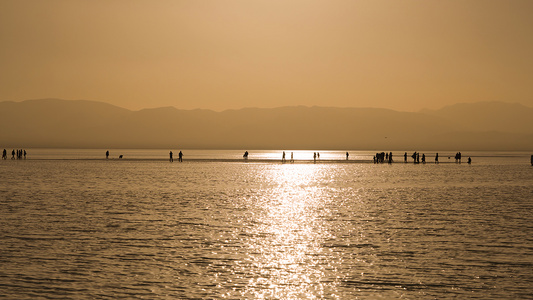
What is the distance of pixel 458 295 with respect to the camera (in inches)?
538

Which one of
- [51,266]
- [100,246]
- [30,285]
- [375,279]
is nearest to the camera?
[30,285]

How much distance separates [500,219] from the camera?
2795 cm

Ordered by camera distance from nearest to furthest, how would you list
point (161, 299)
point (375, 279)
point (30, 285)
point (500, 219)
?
point (161, 299) → point (30, 285) → point (375, 279) → point (500, 219)

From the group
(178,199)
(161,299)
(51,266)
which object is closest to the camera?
(161,299)

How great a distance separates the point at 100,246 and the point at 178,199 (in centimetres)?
1906

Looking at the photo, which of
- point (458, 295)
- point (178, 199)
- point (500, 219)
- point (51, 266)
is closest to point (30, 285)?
point (51, 266)

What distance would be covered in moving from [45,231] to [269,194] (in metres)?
22.6

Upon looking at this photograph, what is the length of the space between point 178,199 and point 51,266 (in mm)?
22548

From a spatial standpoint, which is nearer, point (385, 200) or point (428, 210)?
point (428, 210)

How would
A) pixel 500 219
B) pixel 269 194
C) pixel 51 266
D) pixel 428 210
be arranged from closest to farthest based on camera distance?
pixel 51 266, pixel 500 219, pixel 428 210, pixel 269 194

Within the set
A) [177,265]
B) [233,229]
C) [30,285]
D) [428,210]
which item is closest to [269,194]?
[428,210]

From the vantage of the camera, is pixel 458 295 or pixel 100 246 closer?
pixel 458 295

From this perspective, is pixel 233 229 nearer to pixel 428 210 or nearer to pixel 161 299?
pixel 161 299

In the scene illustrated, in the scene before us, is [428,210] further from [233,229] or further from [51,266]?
[51,266]
